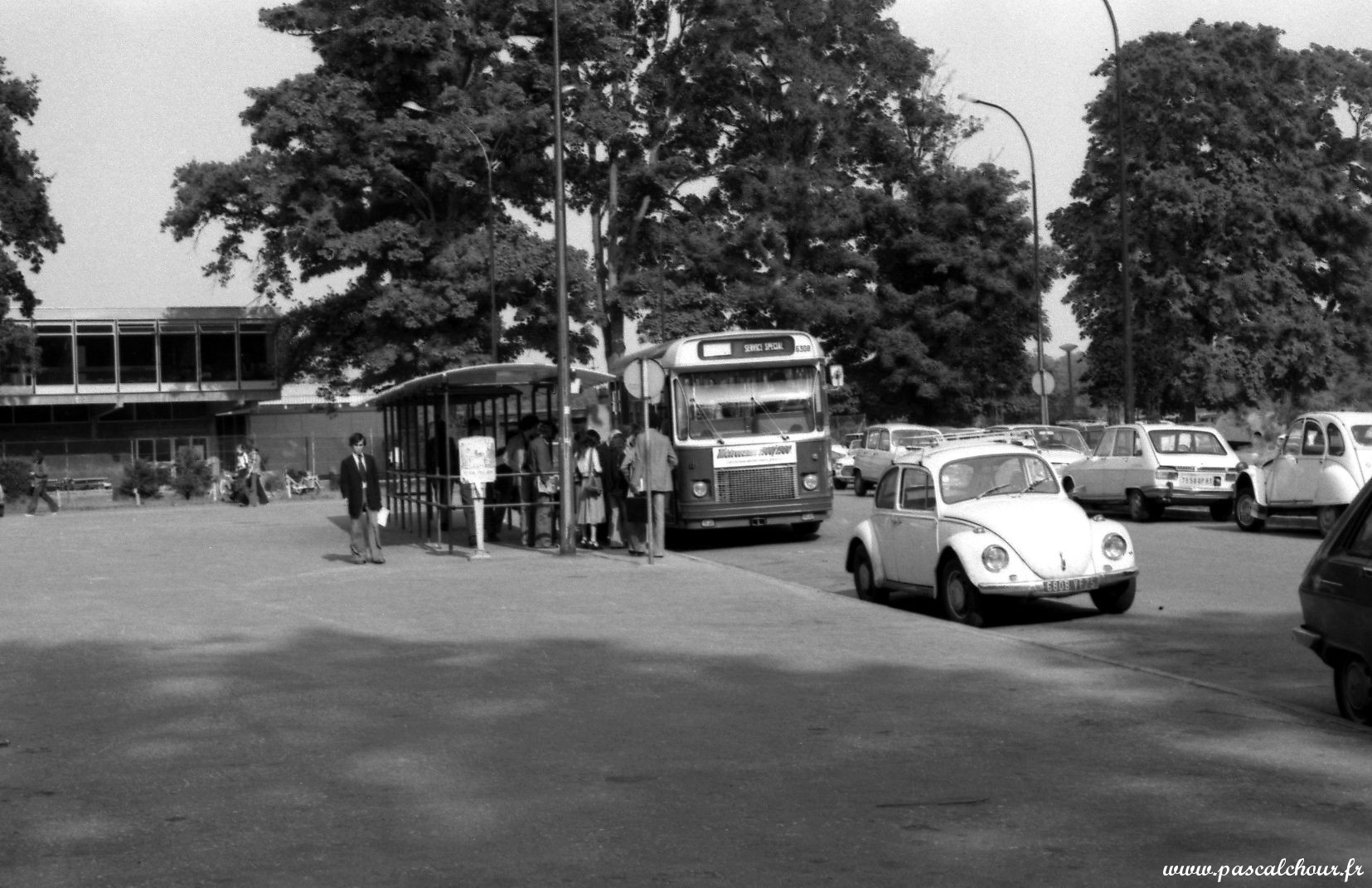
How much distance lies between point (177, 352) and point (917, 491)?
59.5 metres

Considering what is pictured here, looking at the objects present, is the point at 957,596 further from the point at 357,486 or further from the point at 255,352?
the point at 255,352

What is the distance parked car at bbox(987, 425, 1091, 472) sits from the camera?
121 feet

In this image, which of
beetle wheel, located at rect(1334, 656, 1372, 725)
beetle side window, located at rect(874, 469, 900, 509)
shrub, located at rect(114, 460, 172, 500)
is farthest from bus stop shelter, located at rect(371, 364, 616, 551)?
shrub, located at rect(114, 460, 172, 500)

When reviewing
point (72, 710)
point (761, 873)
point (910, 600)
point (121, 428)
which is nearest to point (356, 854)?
point (761, 873)

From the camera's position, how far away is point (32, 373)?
65.6 metres

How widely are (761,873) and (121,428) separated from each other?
70.9m

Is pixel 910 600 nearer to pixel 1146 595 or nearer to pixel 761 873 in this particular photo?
pixel 1146 595

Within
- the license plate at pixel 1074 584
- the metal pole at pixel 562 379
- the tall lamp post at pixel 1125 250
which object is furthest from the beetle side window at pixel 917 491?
the tall lamp post at pixel 1125 250

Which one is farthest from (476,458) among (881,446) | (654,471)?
(881,446)

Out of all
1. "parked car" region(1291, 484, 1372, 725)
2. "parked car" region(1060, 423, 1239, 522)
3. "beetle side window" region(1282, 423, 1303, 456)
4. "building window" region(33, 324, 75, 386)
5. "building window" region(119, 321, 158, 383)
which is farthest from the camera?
"building window" region(119, 321, 158, 383)

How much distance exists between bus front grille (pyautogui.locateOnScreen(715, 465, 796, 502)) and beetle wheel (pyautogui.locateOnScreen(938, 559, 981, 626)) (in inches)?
395

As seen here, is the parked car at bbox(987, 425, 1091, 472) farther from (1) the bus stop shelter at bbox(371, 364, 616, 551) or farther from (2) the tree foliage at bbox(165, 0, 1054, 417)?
(2) the tree foliage at bbox(165, 0, 1054, 417)

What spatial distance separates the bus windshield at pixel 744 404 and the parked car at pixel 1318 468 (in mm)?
6492

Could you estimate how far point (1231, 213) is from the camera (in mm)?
55375
